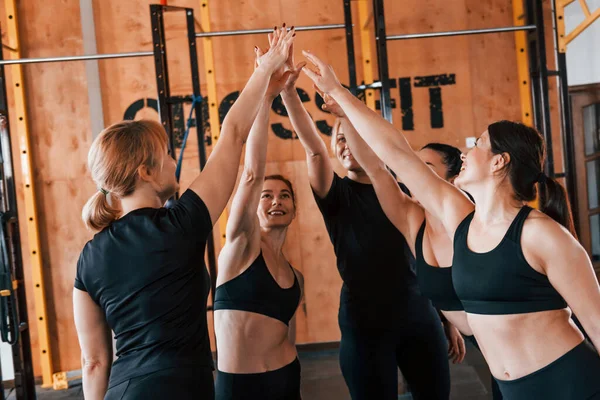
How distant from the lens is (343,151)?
245 cm

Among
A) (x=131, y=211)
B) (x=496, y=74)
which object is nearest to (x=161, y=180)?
(x=131, y=211)

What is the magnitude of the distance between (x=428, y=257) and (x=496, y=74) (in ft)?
11.4

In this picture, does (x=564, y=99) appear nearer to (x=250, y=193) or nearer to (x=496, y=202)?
(x=496, y=202)

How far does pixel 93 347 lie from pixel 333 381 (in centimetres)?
309

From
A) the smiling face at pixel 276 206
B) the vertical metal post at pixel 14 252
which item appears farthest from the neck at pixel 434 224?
the vertical metal post at pixel 14 252

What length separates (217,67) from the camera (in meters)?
4.93

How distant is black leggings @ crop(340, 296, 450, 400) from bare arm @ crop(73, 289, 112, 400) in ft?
3.70

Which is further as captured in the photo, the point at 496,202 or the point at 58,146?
the point at 58,146

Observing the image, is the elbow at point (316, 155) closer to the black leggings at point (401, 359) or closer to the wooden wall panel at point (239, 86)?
the black leggings at point (401, 359)

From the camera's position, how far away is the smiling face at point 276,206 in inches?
91.8

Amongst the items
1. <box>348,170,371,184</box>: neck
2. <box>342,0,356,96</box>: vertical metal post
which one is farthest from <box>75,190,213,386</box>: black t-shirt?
<box>342,0,356,96</box>: vertical metal post

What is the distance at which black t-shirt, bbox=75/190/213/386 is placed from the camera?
140 cm

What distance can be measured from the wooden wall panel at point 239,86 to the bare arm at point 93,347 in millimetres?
3384

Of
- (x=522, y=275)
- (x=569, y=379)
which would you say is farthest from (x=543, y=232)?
(x=569, y=379)
